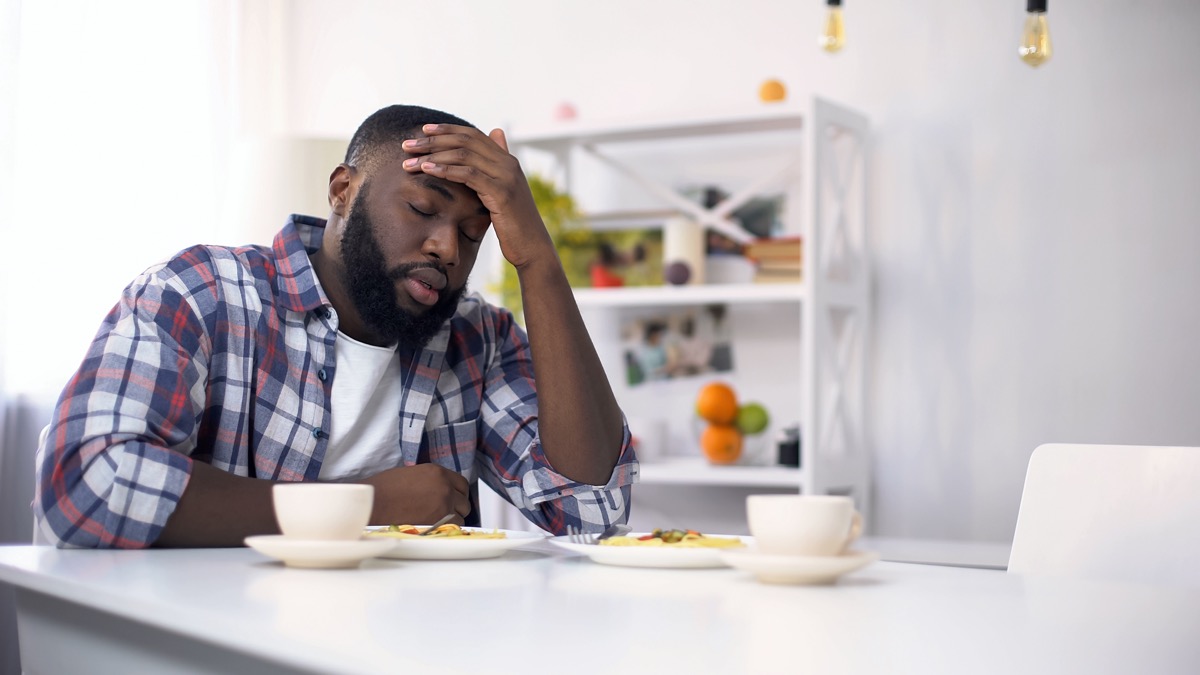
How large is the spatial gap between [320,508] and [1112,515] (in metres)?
0.79

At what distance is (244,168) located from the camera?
2.21 meters

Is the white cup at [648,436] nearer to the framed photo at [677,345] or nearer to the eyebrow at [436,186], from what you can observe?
the framed photo at [677,345]

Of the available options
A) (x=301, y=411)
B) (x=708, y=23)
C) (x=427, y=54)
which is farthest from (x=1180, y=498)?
(x=427, y=54)

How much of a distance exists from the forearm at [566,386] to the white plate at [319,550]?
0.49 meters

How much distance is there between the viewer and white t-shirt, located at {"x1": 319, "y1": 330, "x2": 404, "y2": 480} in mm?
1362

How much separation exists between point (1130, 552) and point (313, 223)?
1069mm

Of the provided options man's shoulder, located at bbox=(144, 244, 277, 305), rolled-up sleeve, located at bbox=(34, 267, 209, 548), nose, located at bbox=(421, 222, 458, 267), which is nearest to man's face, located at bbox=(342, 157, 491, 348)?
nose, located at bbox=(421, 222, 458, 267)

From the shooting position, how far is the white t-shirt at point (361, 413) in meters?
1.36

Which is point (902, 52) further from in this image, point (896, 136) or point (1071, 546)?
point (1071, 546)

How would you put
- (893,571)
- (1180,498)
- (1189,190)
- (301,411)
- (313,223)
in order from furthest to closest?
(1189,190) < (313,223) < (301,411) < (1180,498) < (893,571)

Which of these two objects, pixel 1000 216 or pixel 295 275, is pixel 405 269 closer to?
pixel 295 275

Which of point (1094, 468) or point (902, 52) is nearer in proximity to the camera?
point (1094, 468)

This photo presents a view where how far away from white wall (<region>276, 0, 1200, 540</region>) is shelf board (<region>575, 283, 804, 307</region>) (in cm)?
35

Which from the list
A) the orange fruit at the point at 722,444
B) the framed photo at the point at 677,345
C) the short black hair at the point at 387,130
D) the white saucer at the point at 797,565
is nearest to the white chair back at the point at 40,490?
the short black hair at the point at 387,130
